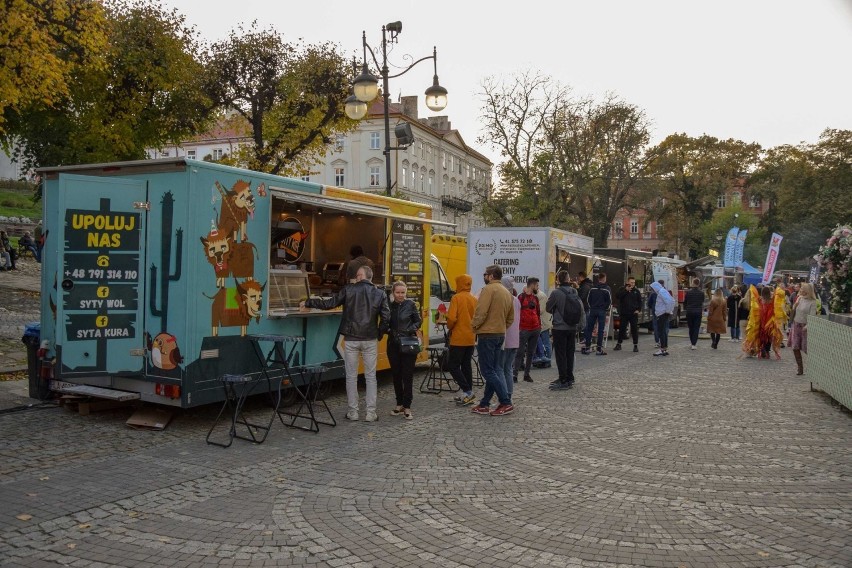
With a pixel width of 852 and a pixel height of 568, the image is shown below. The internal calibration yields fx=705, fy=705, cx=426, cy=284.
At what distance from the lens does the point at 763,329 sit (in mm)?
16562

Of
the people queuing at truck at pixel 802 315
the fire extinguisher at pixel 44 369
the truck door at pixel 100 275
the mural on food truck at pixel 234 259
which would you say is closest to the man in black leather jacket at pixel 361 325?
the mural on food truck at pixel 234 259

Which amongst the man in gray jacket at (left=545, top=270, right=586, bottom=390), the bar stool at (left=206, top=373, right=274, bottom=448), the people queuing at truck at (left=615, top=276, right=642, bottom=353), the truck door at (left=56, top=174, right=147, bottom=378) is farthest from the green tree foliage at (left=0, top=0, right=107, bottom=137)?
the people queuing at truck at (left=615, top=276, right=642, bottom=353)

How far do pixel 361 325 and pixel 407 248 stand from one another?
3097 mm

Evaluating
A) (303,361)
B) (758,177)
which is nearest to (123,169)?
(303,361)

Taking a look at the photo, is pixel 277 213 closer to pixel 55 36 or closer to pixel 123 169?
pixel 123 169

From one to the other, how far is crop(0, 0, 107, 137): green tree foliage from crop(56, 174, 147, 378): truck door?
7.69 m

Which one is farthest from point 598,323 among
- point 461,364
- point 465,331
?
point 465,331

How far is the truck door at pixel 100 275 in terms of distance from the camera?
740cm

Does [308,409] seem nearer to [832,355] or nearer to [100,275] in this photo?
[100,275]

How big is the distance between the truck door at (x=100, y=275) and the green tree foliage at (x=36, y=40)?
303 inches

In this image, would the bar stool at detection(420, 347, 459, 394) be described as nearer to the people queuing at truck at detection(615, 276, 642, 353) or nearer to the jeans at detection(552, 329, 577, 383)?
the jeans at detection(552, 329, 577, 383)

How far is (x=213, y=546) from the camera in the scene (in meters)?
4.43

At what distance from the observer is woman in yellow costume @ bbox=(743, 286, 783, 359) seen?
54.3ft

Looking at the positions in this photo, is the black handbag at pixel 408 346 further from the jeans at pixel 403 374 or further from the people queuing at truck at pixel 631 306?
the people queuing at truck at pixel 631 306
